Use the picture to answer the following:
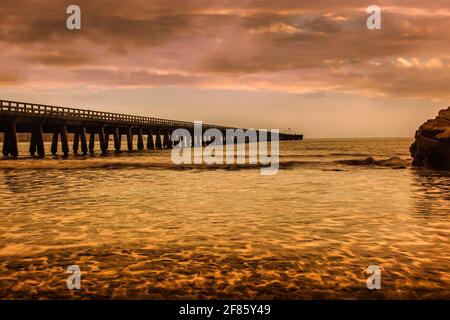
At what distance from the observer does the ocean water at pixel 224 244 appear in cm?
536

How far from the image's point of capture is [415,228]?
8914 mm

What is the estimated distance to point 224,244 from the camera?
754 centimetres

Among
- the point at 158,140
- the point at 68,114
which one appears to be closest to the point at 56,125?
the point at 68,114

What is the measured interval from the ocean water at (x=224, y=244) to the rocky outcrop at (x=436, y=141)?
981cm

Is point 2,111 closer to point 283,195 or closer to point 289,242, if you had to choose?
point 283,195

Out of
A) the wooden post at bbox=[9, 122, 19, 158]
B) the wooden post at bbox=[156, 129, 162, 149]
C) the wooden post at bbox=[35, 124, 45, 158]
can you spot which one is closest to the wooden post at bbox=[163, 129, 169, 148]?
the wooden post at bbox=[156, 129, 162, 149]

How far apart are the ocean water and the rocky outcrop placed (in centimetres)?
981

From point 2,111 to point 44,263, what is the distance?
28582 mm

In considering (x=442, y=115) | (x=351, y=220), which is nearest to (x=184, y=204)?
(x=351, y=220)

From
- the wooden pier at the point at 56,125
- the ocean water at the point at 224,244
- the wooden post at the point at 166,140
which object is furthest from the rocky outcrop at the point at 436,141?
the wooden post at the point at 166,140

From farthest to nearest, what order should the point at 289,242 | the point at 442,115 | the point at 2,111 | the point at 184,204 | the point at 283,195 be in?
the point at 2,111 → the point at 442,115 → the point at 283,195 → the point at 184,204 → the point at 289,242

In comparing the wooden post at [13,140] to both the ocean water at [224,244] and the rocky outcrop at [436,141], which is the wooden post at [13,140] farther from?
the rocky outcrop at [436,141]

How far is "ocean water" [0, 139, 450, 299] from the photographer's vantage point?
536 centimetres
